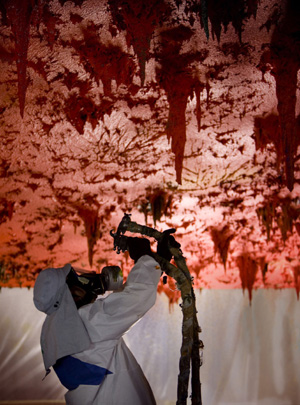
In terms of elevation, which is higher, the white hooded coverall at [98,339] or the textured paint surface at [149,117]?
the textured paint surface at [149,117]

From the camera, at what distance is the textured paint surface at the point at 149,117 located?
1852mm

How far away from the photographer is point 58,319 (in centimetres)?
150

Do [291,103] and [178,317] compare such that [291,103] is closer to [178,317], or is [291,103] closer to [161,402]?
[178,317]

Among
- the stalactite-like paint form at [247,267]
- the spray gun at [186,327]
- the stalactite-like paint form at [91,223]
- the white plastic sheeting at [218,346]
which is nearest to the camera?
the spray gun at [186,327]

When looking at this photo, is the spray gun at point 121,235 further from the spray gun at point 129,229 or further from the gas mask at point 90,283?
the gas mask at point 90,283

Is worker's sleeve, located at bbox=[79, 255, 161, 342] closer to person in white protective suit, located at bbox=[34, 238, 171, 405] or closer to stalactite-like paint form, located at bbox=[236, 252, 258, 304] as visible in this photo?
person in white protective suit, located at bbox=[34, 238, 171, 405]

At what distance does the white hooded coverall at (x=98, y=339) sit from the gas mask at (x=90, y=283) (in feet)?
0.30

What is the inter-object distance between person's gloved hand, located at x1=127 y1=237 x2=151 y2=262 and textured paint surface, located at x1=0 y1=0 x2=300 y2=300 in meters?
0.24

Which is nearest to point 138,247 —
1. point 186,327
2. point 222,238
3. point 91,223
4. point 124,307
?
point 124,307

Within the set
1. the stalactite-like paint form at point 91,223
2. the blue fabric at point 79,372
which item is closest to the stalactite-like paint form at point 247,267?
the stalactite-like paint form at point 91,223

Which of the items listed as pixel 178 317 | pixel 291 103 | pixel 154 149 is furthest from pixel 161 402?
pixel 291 103

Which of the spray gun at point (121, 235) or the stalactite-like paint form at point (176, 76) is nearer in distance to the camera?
the spray gun at point (121, 235)

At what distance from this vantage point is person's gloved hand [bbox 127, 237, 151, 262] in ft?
5.23

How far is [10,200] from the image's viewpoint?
3.60m
